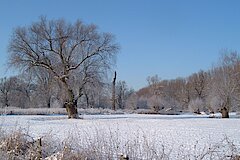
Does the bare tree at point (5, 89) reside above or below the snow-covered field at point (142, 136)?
above

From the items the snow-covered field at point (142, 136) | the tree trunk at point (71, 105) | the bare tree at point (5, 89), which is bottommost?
the snow-covered field at point (142, 136)

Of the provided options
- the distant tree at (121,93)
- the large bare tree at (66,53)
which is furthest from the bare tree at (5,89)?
the large bare tree at (66,53)

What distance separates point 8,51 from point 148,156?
29045 mm

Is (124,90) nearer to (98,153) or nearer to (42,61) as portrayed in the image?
(42,61)

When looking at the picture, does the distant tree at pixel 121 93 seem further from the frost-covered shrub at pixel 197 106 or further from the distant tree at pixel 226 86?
the distant tree at pixel 226 86

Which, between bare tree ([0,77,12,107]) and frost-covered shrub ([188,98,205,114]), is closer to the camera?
frost-covered shrub ([188,98,205,114])

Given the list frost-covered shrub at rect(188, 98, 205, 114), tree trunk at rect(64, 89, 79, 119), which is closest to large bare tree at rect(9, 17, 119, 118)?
tree trunk at rect(64, 89, 79, 119)

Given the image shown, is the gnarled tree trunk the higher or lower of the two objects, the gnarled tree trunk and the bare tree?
the lower

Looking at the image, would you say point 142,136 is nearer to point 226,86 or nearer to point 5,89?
point 226,86

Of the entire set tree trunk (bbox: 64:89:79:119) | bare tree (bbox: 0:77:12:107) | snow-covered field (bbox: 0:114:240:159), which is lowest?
snow-covered field (bbox: 0:114:240:159)

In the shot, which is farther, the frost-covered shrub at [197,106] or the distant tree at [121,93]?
the distant tree at [121,93]

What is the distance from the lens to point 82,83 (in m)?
34.6

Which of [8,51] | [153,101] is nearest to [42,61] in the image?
[8,51]

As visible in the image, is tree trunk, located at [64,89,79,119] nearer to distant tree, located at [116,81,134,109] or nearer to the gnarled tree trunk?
the gnarled tree trunk
